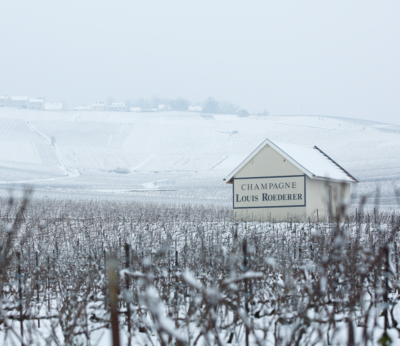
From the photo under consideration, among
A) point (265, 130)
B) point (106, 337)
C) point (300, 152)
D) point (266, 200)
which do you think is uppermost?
point (265, 130)

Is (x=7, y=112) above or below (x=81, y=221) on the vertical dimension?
above

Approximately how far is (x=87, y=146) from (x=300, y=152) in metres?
76.9

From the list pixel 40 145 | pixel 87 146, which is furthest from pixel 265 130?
pixel 40 145

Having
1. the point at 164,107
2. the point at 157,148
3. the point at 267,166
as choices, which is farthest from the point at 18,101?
the point at 267,166

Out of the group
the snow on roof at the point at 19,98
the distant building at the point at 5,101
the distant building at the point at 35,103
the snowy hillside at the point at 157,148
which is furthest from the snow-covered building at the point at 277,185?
the snow on roof at the point at 19,98

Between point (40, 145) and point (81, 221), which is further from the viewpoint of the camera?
point (40, 145)

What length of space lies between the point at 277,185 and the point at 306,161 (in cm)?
203

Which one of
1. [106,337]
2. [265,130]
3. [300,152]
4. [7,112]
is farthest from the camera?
[7,112]

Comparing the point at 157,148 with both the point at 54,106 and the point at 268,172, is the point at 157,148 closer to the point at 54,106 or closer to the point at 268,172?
the point at 268,172

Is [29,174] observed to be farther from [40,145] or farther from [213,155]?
[213,155]

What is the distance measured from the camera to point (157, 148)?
101 meters

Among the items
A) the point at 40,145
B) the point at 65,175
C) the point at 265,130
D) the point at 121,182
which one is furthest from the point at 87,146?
the point at 265,130

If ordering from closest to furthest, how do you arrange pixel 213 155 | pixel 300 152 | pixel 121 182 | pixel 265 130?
pixel 300 152, pixel 121 182, pixel 213 155, pixel 265 130

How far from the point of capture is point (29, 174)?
77312 mm
